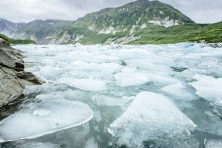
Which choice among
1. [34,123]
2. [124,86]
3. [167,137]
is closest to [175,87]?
[124,86]

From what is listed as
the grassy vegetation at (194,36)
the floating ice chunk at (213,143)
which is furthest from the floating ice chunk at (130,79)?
the grassy vegetation at (194,36)

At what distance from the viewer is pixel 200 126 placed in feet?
21.8

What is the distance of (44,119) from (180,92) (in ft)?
18.9

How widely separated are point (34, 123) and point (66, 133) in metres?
1.09

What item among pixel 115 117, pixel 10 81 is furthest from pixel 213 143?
pixel 10 81

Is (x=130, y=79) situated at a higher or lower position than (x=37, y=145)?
lower

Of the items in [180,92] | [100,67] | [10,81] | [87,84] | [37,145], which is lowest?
[100,67]

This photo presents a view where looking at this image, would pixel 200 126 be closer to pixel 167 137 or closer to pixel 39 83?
pixel 167 137

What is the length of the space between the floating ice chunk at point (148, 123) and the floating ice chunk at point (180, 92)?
1543 mm

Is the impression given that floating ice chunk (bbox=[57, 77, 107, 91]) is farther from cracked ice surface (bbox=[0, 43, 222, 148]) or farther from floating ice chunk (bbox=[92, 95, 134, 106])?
floating ice chunk (bbox=[92, 95, 134, 106])

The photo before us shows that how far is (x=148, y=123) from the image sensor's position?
6598 millimetres

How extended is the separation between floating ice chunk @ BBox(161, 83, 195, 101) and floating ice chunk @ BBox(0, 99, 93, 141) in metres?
3.83

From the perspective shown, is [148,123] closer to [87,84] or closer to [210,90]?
[210,90]

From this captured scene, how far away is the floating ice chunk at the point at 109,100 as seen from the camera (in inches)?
329
